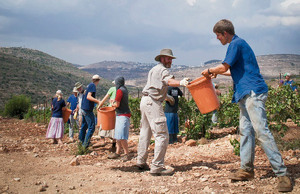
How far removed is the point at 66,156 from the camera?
662cm

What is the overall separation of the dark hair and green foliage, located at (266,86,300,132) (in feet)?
9.04

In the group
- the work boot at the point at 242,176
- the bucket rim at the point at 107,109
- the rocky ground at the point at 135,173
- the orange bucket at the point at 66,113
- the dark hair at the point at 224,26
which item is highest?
the dark hair at the point at 224,26

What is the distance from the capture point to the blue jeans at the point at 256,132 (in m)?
3.30

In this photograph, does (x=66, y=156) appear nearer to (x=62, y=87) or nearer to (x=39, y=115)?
(x=39, y=115)

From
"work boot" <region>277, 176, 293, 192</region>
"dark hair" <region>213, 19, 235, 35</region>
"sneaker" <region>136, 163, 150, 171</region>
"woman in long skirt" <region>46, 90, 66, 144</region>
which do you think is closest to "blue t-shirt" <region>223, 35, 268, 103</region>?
"dark hair" <region>213, 19, 235, 35</region>

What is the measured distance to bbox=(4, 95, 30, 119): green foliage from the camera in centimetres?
1894

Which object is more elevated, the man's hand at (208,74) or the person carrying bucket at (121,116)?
the man's hand at (208,74)

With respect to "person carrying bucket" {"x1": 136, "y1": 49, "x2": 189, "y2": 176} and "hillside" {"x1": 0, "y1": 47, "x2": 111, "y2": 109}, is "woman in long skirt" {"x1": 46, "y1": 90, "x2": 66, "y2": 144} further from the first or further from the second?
"hillside" {"x1": 0, "y1": 47, "x2": 111, "y2": 109}

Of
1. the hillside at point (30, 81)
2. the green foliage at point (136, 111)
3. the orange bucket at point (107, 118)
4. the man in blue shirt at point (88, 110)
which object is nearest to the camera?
the orange bucket at point (107, 118)

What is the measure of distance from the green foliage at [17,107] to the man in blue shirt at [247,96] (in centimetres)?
1791

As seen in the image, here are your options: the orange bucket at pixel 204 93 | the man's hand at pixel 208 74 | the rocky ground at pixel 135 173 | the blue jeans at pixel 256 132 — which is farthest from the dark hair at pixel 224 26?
the rocky ground at pixel 135 173

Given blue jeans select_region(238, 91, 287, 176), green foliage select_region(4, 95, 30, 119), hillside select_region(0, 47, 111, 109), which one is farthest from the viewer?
hillside select_region(0, 47, 111, 109)

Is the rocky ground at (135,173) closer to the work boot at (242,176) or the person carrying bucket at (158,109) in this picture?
the work boot at (242,176)

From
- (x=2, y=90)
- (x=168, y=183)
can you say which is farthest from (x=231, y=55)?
(x=2, y=90)
